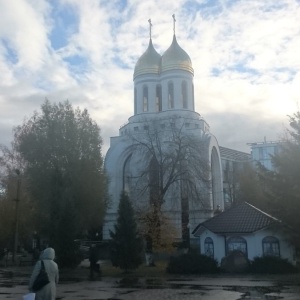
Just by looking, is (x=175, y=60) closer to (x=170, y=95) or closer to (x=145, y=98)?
(x=170, y=95)

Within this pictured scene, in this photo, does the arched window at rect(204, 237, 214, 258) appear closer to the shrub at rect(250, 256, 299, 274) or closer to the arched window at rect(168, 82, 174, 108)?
the shrub at rect(250, 256, 299, 274)

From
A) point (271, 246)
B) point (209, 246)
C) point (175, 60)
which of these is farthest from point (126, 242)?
point (175, 60)

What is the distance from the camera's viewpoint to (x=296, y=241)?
2631 centimetres

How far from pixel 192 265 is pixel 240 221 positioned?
494cm

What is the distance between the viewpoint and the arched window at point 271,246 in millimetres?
27500

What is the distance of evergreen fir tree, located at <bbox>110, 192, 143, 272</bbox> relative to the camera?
2733 cm

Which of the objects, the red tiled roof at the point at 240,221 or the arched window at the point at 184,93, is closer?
the red tiled roof at the point at 240,221

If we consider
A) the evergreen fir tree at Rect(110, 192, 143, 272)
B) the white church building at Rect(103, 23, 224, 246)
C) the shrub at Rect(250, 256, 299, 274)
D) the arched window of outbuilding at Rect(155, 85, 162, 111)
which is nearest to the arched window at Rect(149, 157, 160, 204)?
the evergreen fir tree at Rect(110, 192, 143, 272)

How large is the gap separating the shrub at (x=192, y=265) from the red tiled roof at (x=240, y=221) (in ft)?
9.84

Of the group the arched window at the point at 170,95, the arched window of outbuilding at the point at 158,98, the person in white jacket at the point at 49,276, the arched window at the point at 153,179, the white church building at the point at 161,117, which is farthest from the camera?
the arched window of outbuilding at the point at 158,98

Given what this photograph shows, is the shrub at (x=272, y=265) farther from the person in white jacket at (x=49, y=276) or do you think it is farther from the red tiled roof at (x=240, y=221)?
the person in white jacket at (x=49, y=276)

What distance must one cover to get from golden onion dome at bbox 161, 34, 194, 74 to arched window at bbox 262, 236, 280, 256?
31.3 metres

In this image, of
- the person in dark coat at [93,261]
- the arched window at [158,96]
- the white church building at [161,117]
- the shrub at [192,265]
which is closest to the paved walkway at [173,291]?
the person in dark coat at [93,261]

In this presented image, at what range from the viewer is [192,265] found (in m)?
26.1
